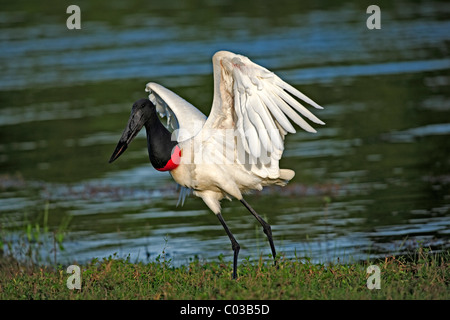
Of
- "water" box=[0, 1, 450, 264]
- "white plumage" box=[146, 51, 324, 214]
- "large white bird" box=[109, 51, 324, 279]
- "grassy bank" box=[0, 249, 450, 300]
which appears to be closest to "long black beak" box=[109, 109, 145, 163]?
"large white bird" box=[109, 51, 324, 279]

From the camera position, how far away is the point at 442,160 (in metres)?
11.9

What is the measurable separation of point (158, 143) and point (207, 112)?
778 cm

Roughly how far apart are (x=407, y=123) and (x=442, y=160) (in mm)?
2171

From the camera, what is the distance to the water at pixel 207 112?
32.4ft

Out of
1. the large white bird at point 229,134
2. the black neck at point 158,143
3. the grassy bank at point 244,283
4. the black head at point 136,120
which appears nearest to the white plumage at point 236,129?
the large white bird at point 229,134

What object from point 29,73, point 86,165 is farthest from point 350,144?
point 29,73

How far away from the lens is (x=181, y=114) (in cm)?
798

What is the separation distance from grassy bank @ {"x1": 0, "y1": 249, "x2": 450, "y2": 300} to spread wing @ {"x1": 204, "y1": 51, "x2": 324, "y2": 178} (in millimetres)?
1025

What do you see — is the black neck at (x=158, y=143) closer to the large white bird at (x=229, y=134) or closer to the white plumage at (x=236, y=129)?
the large white bird at (x=229, y=134)

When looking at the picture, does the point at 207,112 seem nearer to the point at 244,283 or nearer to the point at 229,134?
the point at 229,134

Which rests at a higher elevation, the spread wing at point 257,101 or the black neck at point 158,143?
the spread wing at point 257,101

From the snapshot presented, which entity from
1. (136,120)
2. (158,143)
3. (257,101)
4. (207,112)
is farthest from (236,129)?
(207,112)
